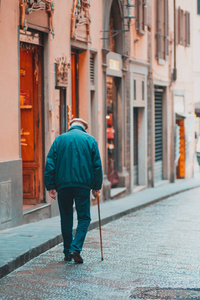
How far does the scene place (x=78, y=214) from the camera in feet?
28.6

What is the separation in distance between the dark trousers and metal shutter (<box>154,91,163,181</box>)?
51.5ft

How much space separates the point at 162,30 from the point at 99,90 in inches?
305

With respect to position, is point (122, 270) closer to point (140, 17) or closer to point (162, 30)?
point (140, 17)

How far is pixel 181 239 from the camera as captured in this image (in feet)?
35.5

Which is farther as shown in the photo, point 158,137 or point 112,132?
point 158,137

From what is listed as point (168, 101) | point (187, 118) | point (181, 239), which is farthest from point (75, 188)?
point (187, 118)

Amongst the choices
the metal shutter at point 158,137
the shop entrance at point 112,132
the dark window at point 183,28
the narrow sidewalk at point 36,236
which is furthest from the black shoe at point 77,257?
the dark window at point 183,28

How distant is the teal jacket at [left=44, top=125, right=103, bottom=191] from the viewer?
855 cm

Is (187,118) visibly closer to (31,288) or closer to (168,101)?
(168,101)

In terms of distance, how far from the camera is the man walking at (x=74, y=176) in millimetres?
8562

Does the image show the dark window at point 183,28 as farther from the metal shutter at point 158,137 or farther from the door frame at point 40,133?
the door frame at point 40,133

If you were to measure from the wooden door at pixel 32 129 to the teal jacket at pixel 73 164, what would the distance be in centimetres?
452

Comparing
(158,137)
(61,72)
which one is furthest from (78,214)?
(158,137)

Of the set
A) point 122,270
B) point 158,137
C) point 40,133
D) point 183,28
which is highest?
point 183,28
